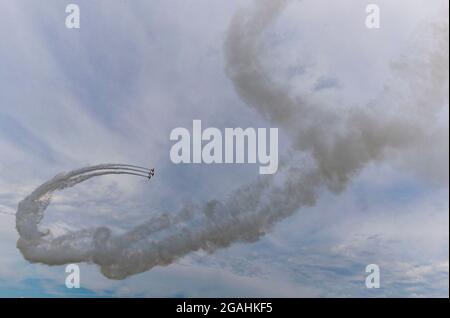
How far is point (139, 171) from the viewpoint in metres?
41.1

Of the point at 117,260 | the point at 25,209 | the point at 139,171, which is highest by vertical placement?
the point at 139,171
